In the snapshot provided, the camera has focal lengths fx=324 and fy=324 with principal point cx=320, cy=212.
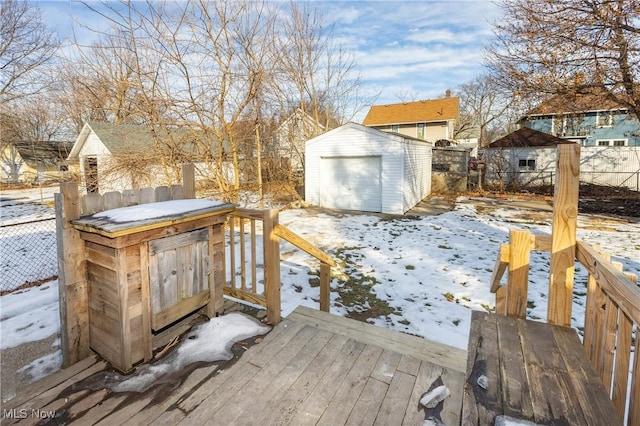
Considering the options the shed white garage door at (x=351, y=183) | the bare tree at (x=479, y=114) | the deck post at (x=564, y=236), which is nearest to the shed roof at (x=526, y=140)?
the shed white garage door at (x=351, y=183)

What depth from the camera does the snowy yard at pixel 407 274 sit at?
351 cm

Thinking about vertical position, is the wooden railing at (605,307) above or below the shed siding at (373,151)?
below

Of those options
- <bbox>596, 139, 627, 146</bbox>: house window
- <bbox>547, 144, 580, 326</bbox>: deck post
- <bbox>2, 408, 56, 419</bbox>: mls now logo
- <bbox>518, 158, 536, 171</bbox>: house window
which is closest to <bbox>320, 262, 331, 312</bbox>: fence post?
<bbox>547, 144, 580, 326</bbox>: deck post

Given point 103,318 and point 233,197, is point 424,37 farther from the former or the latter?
point 103,318

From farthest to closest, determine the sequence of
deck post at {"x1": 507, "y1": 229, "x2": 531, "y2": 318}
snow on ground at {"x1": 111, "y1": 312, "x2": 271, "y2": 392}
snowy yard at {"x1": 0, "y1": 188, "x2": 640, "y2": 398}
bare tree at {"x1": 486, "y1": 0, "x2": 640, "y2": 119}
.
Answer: bare tree at {"x1": 486, "y1": 0, "x2": 640, "y2": 119} < snowy yard at {"x1": 0, "y1": 188, "x2": 640, "y2": 398} < snow on ground at {"x1": 111, "y1": 312, "x2": 271, "y2": 392} < deck post at {"x1": 507, "y1": 229, "x2": 531, "y2": 318}

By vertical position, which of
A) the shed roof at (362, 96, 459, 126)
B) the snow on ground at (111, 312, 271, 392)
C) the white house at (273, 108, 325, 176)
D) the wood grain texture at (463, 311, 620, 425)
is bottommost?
the snow on ground at (111, 312, 271, 392)

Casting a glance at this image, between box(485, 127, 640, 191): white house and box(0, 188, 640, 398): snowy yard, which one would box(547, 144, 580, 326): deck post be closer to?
box(0, 188, 640, 398): snowy yard

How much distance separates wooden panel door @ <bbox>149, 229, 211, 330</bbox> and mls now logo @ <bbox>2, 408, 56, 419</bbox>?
67cm

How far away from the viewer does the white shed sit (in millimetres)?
10219

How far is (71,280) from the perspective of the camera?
7.13 ft

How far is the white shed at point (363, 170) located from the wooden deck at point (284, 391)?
820 cm

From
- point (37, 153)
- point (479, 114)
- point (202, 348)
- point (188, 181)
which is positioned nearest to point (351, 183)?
point (188, 181)

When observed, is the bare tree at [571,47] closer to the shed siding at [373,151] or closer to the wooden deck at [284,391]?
the shed siding at [373,151]

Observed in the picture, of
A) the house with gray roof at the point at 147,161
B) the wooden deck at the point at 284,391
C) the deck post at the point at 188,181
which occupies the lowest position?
the wooden deck at the point at 284,391
